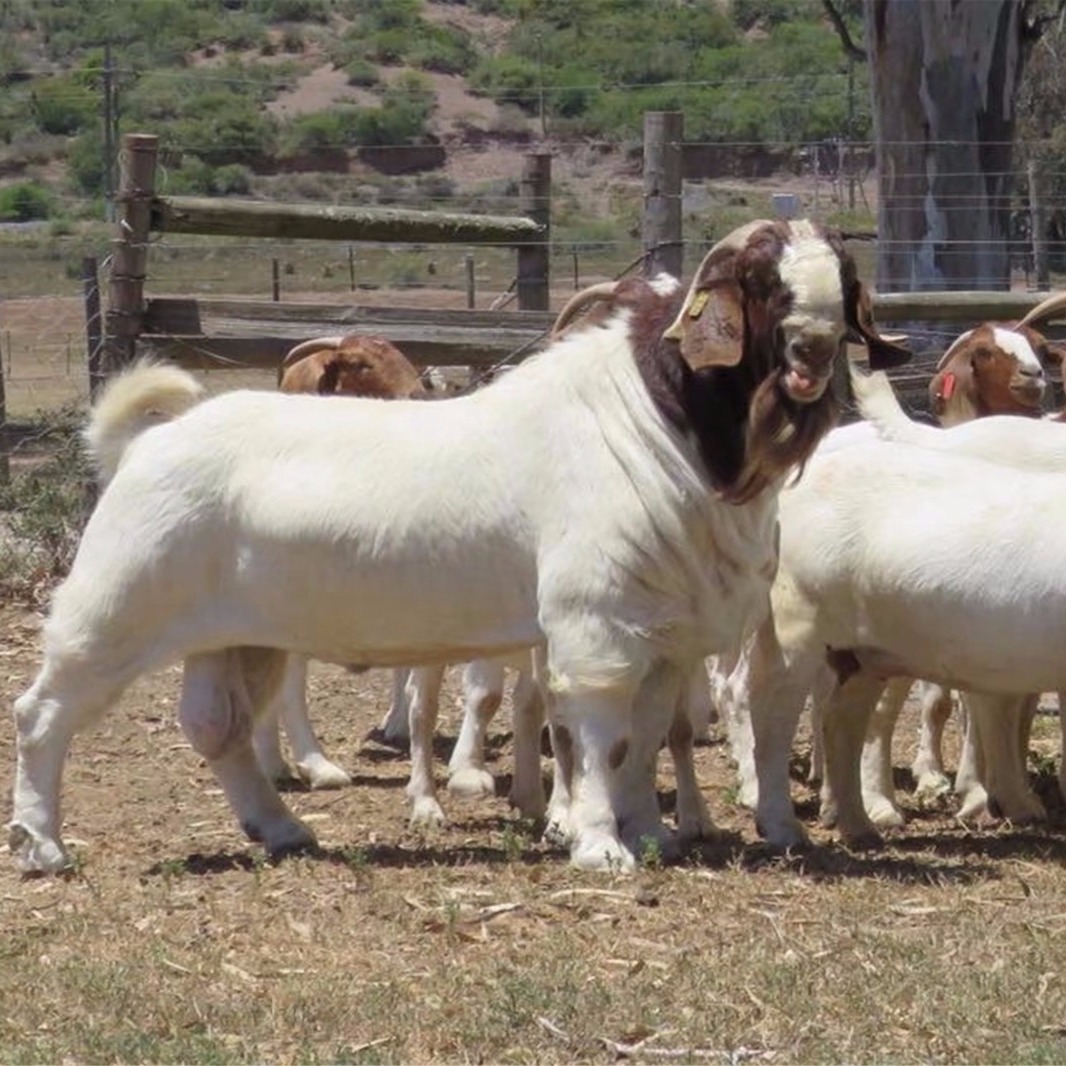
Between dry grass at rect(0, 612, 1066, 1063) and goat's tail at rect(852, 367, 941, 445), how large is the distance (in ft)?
Answer: 4.88

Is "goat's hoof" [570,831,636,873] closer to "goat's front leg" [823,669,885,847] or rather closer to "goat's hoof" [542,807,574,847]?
"goat's hoof" [542,807,574,847]

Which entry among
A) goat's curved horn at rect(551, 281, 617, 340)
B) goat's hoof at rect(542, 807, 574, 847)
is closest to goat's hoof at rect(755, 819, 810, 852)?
goat's hoof at rect(542, 807, 574, 847)

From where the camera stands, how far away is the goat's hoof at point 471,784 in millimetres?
10664

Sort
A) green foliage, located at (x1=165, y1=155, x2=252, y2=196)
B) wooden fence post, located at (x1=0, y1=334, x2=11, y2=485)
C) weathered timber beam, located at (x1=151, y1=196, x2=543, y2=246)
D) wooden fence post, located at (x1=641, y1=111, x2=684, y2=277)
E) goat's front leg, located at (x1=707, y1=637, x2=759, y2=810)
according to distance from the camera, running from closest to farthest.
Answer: goat's front leg, located at (x1=707, y1=637, x2=759, y2=810) → wooden fence post, located at (x1=641, y1=111, x2=684, y2=277) → weathered timber beam, located at (x1=151, y1=196, x2=543, y2=246) → wooden fence post, located at (x1=0, y1=334, x2=11, y2=485) → green foliage, located at (x1=165, y1=155, x2=252, y2=196)

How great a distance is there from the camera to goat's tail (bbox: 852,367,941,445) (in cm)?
969

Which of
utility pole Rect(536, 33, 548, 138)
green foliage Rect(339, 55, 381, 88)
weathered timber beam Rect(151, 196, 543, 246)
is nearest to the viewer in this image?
weathered timber beam Rect(151, 196, 543, 246)

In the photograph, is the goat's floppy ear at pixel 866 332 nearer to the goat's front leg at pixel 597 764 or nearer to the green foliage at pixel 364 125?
the goat's front leg at pixel 597 764

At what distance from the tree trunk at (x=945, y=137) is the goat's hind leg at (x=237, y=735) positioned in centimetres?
829

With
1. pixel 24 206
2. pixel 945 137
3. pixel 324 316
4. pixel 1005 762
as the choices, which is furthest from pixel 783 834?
pixel 24 206

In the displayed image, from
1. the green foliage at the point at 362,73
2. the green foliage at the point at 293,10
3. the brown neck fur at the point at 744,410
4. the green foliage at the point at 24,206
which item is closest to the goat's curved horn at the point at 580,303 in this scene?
the brown neck fur at the point at 744,410

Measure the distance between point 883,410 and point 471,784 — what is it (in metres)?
2.33

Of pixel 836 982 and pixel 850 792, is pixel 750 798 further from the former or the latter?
pixel 836 982

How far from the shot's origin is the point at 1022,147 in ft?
97.3

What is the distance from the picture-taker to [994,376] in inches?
446
